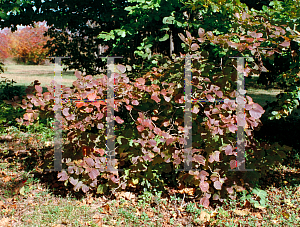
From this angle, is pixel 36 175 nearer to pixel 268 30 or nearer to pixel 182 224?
pixel 182 224

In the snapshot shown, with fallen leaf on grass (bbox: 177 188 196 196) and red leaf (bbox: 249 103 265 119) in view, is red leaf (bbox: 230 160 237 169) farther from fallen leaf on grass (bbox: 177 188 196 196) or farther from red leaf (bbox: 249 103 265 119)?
fallen leaf on grass (bbox: 177 188 196 196)

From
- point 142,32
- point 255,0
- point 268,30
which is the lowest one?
point 268,30

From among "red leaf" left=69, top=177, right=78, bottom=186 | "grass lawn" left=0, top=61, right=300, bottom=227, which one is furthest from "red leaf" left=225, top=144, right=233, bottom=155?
"red leaf" left=69, top=177, right=78, bottom=186

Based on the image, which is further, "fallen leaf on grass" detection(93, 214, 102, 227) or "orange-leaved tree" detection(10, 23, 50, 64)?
"orange-leaved tree" detection(10, 23, 50, 64)

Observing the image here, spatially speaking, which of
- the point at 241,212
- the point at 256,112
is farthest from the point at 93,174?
the point at 256,112

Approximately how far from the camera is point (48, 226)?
8.21ft

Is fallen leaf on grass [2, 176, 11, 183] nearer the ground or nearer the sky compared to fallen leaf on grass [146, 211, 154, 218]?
nearer the sky

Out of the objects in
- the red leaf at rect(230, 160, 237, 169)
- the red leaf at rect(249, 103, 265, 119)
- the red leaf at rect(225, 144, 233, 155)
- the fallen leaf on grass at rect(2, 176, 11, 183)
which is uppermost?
the red leaf at rect(249, 103, 265, 119)

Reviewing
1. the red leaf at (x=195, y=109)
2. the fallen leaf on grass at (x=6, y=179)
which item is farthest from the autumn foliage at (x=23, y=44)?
the red leaf at (x=195, y=109)

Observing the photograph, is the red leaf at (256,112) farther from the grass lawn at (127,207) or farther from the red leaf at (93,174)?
the red leaf at (93,174)

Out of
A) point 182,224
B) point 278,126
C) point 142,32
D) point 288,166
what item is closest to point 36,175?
point 182,224

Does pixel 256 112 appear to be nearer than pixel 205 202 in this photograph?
Yes

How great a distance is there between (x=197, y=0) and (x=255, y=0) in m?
2.93

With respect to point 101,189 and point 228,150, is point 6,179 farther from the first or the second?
point 228,150
